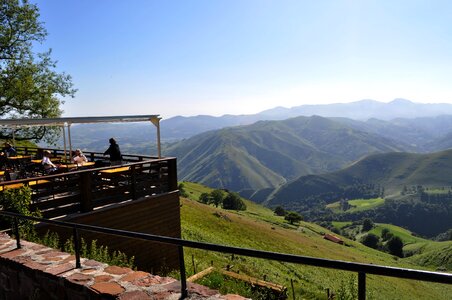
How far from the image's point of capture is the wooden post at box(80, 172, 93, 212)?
9.40 m

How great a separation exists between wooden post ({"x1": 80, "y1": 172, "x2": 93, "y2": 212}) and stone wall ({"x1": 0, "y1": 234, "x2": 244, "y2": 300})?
11.9 feet

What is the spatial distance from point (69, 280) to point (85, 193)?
547cm

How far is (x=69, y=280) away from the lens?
429 centimetres

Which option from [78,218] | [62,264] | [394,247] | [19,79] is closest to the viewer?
[62,264]

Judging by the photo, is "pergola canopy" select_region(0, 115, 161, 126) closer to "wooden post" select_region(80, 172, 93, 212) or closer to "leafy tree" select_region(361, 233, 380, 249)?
"wooden post" select_region(80, 172, 93, 212)

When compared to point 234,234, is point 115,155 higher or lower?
higher

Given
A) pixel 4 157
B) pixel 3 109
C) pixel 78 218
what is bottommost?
pixel 78 218

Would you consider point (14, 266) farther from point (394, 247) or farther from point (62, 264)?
point (394, 247)

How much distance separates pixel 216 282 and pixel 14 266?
3928 millimetres

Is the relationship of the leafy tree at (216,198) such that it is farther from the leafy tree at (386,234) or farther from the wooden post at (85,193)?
the wooden post at (85,193)

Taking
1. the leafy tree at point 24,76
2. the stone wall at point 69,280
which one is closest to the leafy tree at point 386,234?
Result: the leafy tree at point 24,76

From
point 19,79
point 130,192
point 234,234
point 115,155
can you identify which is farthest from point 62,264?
point 234,234

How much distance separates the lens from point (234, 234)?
124 ft

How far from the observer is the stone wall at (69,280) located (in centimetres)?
391
